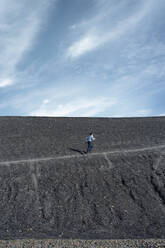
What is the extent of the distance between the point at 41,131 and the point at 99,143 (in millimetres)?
10060

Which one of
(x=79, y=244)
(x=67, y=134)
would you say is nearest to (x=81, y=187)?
(x=79, y=244)

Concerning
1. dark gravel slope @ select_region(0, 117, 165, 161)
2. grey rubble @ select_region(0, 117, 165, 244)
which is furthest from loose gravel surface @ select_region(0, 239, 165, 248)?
dark gravel slope @ select_region(0, 117, 165, 161)

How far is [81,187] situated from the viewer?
60.6ft

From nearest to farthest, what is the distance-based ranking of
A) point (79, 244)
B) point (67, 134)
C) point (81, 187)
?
point (79, 244)
point (81, 187)
point (67, 134)

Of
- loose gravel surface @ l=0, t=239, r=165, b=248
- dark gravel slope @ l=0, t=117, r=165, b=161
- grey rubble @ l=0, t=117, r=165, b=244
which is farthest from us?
dark gravel slope @ l=0, t=117, r=165, b=161

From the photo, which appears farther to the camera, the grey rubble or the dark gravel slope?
the dark gravel slope

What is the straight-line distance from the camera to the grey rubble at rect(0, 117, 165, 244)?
1414 cm

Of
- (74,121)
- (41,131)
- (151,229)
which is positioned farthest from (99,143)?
(151,229)

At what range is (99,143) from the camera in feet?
93.8

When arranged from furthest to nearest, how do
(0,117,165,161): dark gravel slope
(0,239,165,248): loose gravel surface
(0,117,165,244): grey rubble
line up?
(0,117,165,161): dark gravel slope → (0,117,165,244): grey rubble → (0,239,165,248): loose gravel surface

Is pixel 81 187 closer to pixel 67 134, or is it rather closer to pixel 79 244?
pixel 79 244

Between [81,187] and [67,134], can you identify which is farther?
[67,134]

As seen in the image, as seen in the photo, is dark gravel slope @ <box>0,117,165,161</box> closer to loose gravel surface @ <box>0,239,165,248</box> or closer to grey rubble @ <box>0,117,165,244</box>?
grey rubble @ <box>0,117,165,244</box>

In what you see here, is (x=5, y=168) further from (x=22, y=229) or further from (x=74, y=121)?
(x=74, y=121)
